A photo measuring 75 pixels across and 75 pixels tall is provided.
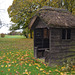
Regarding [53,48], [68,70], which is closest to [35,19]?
[53,48]

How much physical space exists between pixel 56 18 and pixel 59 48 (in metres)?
2.06

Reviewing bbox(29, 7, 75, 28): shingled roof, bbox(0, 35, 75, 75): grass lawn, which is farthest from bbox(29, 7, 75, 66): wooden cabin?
bbox(0, 35, 75, 75): grass lawn

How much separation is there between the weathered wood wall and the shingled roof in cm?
48

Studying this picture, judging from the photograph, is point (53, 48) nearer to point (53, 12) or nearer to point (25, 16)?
point (53, 12)

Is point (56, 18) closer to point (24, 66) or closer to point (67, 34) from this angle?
point (67, 34)

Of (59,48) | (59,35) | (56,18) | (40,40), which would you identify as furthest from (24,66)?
(56,18)

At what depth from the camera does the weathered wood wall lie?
7.72 m

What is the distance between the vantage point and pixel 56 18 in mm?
7949

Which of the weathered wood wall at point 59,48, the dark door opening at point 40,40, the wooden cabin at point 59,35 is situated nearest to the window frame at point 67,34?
the wooden cabin at point 59,35

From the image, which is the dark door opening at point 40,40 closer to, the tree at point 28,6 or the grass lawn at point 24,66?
the grass lawn at point 24,66

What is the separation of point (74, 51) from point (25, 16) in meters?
20.1

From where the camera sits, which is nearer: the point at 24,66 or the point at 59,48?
the point at 24,66

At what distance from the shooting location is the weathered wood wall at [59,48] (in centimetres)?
772

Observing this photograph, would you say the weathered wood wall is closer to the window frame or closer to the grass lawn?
the window frame
